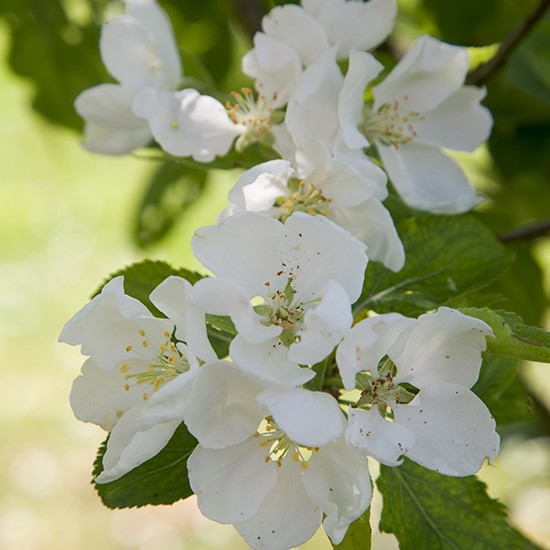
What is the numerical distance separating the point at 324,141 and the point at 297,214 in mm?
182

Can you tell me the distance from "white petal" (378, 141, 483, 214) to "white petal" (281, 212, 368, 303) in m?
0.26

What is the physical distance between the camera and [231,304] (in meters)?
0.80

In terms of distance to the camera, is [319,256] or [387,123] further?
[387,123]

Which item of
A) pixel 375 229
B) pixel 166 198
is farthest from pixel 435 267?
pixel 166 198

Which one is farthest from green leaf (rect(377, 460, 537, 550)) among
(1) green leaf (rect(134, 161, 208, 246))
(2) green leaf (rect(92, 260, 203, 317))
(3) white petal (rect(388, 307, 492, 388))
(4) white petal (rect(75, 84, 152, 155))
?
(1) green leaf (rect(134, 161, 208, 246))

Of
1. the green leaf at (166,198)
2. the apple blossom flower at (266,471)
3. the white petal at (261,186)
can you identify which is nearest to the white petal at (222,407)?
the apple blossom flower at (266,471)

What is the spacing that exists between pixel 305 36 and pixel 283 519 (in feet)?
1.70

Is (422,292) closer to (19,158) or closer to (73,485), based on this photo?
(73,485)

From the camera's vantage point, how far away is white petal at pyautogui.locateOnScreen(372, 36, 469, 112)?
1106mm

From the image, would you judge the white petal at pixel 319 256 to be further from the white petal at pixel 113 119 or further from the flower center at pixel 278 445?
the white petal at pixel 113 119

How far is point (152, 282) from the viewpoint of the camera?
103cm

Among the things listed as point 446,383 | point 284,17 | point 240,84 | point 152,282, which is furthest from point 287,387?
point 240,84

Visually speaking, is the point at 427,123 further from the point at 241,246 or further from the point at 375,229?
the point at 241,246

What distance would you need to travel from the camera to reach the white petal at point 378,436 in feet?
2.57
